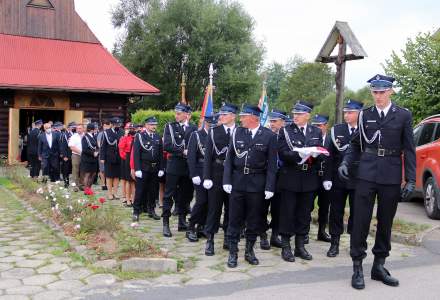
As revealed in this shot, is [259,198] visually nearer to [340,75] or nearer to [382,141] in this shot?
[382,141]

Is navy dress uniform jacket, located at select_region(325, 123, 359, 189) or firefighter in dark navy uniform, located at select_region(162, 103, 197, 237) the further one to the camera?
firefighter in dark navy uniform, located at select_region(162, 103, 197, 237)

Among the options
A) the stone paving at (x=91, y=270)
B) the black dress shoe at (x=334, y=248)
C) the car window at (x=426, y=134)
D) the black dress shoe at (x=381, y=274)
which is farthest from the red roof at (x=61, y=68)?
the black dress shoe at (x=381, y=274)

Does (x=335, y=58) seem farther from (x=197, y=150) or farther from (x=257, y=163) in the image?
(x=257, y=163)

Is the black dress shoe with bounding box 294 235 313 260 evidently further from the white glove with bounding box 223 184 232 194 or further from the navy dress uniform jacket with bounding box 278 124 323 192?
the white glove with bounding box 223 184 232 194

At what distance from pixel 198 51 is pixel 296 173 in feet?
95.9

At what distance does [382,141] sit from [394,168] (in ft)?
1.03

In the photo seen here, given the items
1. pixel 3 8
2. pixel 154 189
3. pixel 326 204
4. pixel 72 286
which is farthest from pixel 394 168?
pixel 3 8

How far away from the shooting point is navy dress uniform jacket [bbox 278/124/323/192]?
22.0 ft

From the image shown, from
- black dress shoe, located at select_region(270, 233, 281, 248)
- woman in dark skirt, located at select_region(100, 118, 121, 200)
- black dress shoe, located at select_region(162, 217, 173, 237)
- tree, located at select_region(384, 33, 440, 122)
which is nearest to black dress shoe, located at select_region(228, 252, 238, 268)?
black dress shoe, located at select_region(270, 233, 281, 248)

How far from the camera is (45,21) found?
23016 millimetres

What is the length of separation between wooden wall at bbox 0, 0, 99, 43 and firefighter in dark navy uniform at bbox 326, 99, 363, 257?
738 inches

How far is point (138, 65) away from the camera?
3644 centimetres

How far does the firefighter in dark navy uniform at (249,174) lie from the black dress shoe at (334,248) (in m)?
1.16

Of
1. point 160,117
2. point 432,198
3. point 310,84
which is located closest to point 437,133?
point 432,198
